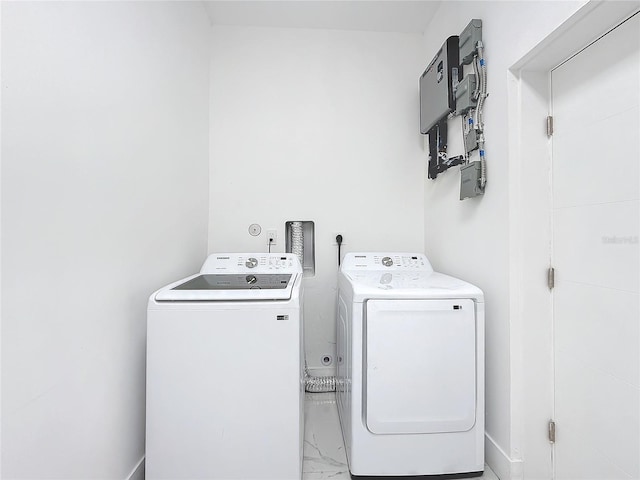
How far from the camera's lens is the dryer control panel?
211 centimetres

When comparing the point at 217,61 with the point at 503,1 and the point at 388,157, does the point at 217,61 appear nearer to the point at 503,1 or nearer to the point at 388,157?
the point at 388,157

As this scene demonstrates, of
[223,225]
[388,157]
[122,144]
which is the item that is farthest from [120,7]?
[388,157]

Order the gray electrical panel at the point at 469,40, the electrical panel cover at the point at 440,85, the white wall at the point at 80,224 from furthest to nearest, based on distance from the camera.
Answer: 1. the electrical panel cover at the point at 440,85
2. the gray electrical panel at the point at 469,40
3. the white wall at the point at 80,224

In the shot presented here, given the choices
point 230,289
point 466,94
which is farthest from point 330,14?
point 230,289

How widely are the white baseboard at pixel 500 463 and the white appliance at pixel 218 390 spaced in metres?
1.00

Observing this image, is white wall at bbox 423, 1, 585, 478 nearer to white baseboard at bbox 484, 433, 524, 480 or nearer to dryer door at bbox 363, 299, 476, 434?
white baseboard at bbox 484, 433, 524, 480

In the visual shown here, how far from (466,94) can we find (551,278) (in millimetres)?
1038

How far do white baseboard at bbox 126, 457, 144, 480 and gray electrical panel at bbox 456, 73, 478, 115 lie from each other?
2418 millimetres

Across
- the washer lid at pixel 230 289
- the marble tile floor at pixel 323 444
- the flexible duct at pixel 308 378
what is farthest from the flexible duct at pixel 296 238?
the marble tile floor at pixel 323 444

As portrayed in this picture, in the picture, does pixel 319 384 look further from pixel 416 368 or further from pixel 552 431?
pixel 552 431

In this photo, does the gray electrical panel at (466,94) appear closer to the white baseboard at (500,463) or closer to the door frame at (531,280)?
the door frame at (531,280)

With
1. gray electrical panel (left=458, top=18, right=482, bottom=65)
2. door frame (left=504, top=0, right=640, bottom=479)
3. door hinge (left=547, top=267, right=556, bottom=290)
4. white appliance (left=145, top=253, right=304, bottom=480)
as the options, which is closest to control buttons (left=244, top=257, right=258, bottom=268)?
white appliance (left=145, top=253, right=304, bottom=480)

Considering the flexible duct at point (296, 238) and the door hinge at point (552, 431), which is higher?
the flexible duct at point (296, 238)

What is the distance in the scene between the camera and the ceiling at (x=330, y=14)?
2.17m
